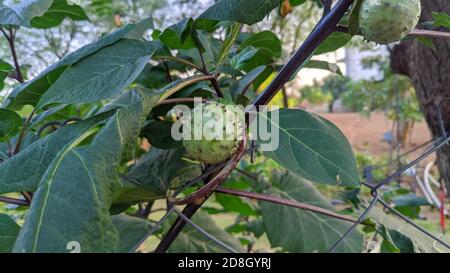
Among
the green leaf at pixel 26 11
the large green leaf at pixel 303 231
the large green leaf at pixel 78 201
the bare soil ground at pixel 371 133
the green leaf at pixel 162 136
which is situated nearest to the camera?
the large green leaf at pixel 78 201

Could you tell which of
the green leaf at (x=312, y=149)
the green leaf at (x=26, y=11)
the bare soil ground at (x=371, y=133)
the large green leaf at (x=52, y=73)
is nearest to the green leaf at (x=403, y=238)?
the green leaf at (x=312, y=149)

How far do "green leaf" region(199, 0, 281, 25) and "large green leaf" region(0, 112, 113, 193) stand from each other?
0.80 feet

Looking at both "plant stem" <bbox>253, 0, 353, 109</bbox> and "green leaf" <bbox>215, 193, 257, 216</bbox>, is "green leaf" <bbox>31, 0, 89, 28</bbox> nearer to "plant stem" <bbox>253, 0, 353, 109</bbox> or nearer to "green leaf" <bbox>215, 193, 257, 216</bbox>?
"plant stem" <bbox>253, 0, 353, 109</bbox>

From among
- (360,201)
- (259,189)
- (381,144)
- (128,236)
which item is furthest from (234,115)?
(381,144)

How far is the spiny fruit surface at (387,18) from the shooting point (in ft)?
1.91

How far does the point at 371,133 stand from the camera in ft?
38.5

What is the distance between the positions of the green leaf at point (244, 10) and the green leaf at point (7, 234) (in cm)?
46

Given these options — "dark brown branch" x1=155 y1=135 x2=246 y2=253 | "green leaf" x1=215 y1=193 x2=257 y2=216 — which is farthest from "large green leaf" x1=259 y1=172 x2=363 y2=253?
"dark brown branch" x1=155 y1=135 x2=246 y2=253

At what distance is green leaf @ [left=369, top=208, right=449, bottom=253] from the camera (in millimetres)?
861

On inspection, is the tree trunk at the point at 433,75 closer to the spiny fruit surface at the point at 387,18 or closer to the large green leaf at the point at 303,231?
the large green leaf at the point at 303,231

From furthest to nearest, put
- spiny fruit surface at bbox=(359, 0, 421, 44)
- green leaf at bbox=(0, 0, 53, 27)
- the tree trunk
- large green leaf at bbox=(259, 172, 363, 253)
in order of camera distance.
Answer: the tree trunk < large green leaf at bbox=(259, 172, 363, 253) < green leaf at bbox=(0, 0, 53, 27) < spiny fruit surface at bbox=(359, 0, 421, 44)

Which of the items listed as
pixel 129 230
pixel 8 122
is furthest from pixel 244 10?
pixel 129 230
